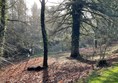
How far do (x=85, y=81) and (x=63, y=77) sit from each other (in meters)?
2.74

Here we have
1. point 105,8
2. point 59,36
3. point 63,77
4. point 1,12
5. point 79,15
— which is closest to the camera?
point 63,77

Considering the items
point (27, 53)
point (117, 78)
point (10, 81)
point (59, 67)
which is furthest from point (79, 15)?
point (27, 53)

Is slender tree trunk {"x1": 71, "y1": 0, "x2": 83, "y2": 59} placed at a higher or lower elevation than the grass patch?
higher

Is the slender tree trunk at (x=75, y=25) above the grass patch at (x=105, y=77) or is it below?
above

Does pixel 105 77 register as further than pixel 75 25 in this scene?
No

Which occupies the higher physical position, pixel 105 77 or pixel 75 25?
pixel 75 25

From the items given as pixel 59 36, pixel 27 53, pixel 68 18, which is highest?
pixel 68 18

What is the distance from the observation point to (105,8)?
26656 mm

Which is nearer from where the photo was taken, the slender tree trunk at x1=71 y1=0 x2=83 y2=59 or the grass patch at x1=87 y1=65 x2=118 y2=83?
the grass patch at x1=87 y1=65 x2=118 y2=83

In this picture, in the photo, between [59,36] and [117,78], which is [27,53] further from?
[117,78]

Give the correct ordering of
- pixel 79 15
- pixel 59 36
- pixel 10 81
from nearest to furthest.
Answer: pixel 10 81 → pixel 79 15 → pixel 59 36

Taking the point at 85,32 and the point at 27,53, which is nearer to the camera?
the point at 85,32

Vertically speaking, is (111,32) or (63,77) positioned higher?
(111,32)

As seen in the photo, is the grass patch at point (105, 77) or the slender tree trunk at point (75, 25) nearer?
the grass patch at point (105, 77)
